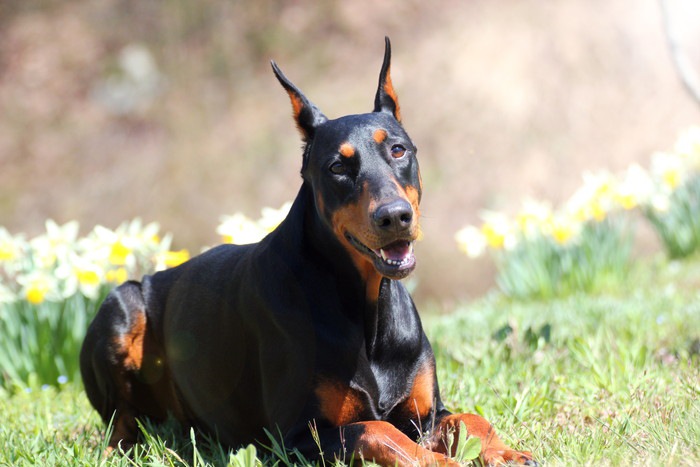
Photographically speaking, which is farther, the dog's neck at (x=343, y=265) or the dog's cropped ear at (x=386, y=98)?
the dog's cropped ear at (x=386, y=98)

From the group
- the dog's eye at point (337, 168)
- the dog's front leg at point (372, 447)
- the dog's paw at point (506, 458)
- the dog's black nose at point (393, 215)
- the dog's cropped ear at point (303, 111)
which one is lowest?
the dog's paw at point (506, 458)

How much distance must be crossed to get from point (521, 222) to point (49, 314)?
3.72m

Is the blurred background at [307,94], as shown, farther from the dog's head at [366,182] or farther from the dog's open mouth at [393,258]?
the dog's open mouth at [393,258]

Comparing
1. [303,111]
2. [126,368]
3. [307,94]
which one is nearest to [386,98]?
[303,111]

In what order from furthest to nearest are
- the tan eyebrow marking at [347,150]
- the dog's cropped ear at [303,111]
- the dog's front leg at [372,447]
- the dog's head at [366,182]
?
the dog's cropped ear at [303,111] < the tan eyebrow marking at [347,150] < the dog's head at [366,182] < the dog's front leg at [372,447]

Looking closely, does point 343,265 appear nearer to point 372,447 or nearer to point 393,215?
point 393,215

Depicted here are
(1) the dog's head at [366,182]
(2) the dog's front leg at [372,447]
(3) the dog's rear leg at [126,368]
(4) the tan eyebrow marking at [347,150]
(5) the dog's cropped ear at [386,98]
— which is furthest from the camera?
(3) the dog's rear leg at [126,368]

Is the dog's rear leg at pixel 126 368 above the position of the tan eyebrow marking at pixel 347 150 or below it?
below

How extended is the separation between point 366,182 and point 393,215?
197mm

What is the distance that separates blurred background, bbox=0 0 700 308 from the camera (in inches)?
393

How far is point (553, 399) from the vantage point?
9.87ft

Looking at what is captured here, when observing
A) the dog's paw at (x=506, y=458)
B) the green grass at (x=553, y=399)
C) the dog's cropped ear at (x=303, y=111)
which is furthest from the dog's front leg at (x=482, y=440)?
the dog's cropped ear at (x=303, y=111)

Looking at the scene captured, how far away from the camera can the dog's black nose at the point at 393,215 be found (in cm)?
226

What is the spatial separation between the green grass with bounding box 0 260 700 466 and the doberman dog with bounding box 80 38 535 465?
17 centimetres
